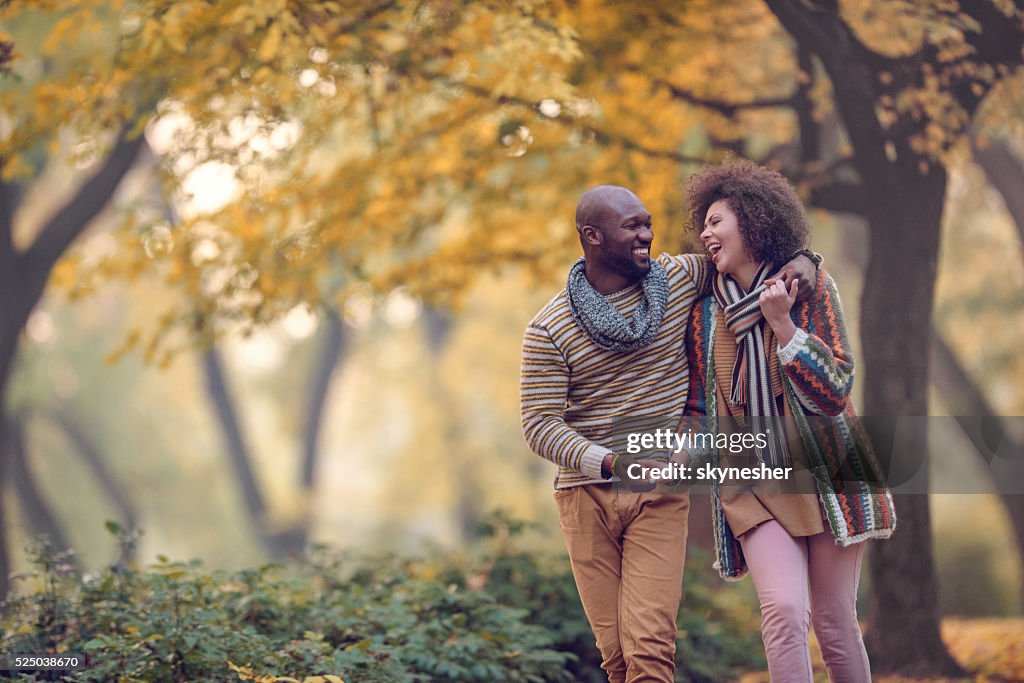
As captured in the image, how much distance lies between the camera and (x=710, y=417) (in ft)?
13.1

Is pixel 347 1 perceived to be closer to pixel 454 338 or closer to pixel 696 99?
pixel 696 99

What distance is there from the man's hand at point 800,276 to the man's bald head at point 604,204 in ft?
1.80

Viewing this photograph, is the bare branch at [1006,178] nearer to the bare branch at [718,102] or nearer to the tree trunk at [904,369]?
the bare branch at [718,102]

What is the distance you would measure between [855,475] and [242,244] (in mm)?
5205

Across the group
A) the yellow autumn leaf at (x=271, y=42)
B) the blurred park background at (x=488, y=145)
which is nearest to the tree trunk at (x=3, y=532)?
the blurred park background at (x=488, y=145)

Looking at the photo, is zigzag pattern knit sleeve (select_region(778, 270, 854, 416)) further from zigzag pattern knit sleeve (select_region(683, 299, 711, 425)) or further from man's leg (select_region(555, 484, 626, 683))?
man's leg (select_region(555, 484, 626, 683))

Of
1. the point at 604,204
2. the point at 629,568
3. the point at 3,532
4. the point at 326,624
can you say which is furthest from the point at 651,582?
the point at 3,532

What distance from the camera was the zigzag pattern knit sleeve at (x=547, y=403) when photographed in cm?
386

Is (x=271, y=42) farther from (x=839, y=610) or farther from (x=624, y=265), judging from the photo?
(x=839, y=610)

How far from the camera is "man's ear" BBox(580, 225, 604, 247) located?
3.96 meters

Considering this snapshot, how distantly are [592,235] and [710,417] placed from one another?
785 mm

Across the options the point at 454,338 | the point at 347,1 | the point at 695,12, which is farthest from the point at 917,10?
the point at 454,338

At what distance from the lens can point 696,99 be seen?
7.48 metres

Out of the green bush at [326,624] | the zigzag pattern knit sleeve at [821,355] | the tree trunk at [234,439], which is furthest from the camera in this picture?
the tree trunk at [234,439]
